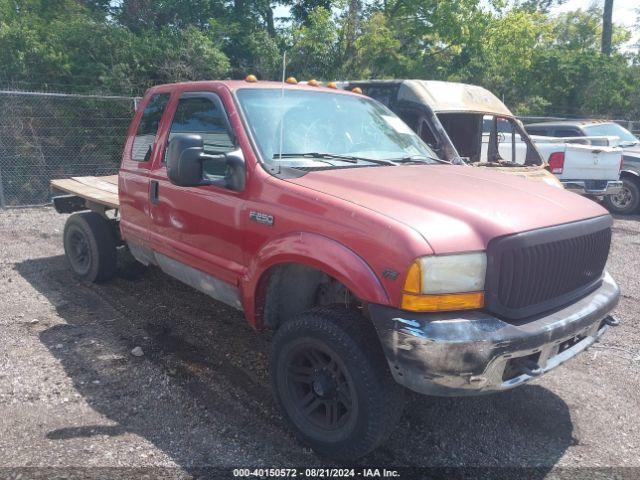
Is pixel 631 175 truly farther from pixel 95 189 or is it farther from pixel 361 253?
pixel 361 253

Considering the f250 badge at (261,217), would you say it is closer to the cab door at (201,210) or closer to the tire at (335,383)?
the cab door at (201,210)

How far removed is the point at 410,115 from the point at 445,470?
5.32 meters

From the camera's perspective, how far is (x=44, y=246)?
741cm

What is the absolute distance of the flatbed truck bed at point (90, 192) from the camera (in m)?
5.59

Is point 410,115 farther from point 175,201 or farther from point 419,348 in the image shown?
point 419,348

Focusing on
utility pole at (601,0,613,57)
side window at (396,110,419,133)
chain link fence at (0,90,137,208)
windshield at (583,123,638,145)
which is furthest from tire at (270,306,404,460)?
utility pole at (601,0,613,57)

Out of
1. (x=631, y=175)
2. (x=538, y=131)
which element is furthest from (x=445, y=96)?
Answer: (x=538, y=131)

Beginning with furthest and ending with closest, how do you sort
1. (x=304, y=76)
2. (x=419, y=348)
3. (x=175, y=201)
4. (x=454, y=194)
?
(x=304, y=76)
(x=175, y=201)
(x=454, y=194)
(x=419, y=348)

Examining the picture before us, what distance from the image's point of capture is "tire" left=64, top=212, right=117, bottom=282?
220 inches

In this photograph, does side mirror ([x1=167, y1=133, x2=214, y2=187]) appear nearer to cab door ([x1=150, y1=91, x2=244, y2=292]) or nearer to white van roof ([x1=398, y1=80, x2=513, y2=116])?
cab door ([x1=150, y1=91, x2=244, y2=292])

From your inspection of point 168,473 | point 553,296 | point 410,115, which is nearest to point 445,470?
point 553,296

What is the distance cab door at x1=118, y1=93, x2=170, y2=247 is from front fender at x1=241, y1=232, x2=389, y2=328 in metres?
1.54

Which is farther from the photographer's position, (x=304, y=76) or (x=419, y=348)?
(x=304, y=76)

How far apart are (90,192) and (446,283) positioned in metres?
4.63
